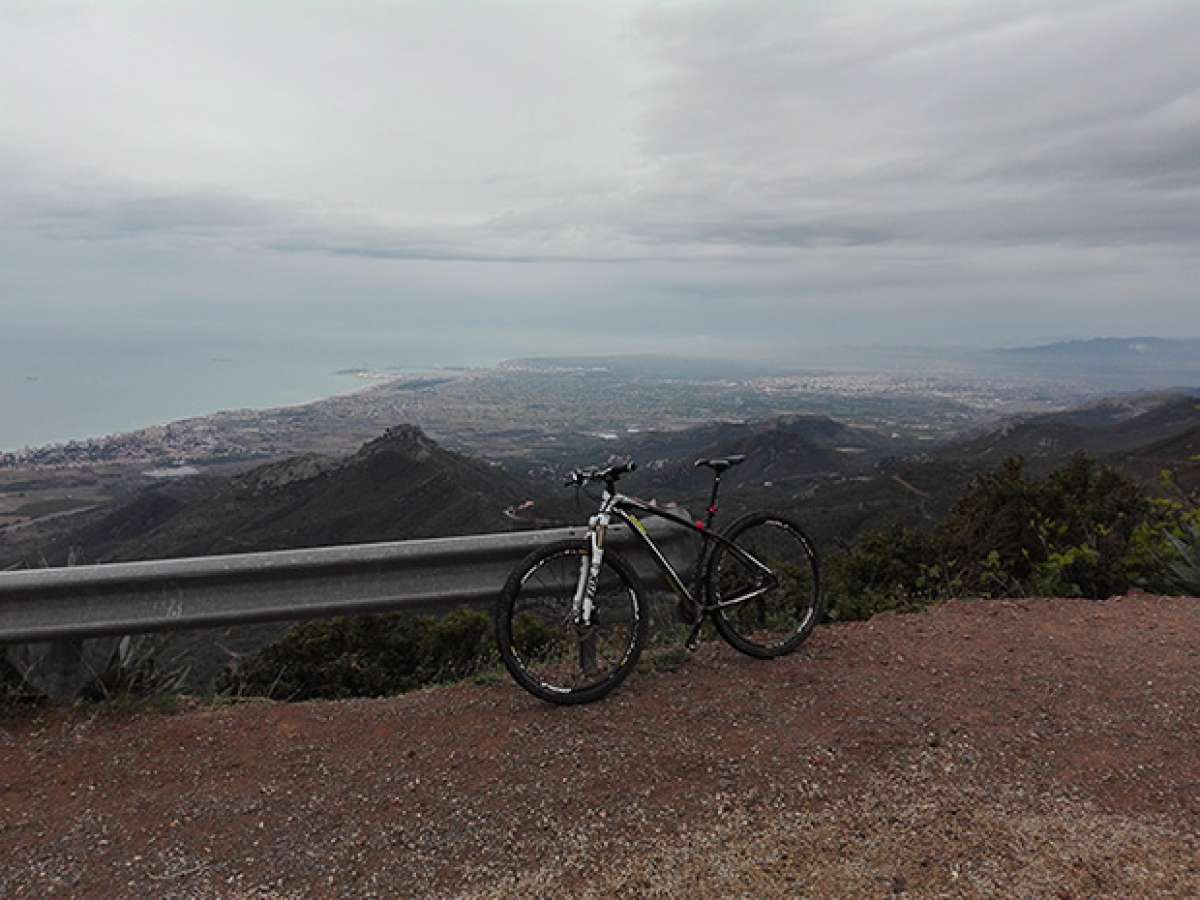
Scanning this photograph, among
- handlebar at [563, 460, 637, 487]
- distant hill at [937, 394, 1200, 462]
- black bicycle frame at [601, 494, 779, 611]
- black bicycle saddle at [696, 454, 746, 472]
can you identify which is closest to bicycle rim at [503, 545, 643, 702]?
black bicycle frame at [601, 494, 779, 611]

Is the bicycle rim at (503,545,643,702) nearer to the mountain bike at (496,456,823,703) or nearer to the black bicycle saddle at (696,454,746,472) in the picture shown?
the mountain bike at (496,456,823,703)

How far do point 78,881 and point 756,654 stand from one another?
347 centimetres

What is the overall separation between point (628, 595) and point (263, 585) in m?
2.04

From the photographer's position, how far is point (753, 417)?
107 metres

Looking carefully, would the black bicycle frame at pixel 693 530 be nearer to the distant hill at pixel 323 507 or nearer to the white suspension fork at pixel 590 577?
the white suspension fork at pixel 590 577

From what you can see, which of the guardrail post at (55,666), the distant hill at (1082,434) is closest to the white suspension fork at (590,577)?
the guardrail post at (55,666)

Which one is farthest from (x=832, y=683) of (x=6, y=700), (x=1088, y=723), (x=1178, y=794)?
(x=6, y=700)

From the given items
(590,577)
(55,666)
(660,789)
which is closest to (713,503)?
(590,577)

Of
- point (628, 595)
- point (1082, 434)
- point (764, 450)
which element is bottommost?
point (764, 450)

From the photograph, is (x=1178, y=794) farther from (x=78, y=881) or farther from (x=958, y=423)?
(x=958, y=423)

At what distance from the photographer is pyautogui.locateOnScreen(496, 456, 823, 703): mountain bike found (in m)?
4.27

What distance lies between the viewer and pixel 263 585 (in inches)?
168

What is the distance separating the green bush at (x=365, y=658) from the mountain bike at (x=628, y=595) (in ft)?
3.34

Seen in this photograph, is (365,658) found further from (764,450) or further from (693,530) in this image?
(764,450)
